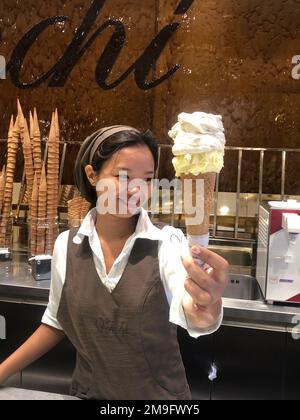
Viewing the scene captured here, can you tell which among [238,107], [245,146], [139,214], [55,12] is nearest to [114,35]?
[55,12]

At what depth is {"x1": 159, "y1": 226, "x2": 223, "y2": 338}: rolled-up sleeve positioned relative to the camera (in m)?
0.93

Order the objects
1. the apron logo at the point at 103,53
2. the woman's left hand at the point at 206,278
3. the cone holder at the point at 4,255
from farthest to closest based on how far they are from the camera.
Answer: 1. the apron logo at the point at 103,53
2. the cone holder at the point at 4,255
3. the woman's left hand at the point at 206,278

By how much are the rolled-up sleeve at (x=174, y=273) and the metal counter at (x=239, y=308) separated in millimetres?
771

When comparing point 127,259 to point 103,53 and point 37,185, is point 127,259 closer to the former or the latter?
point 37,185

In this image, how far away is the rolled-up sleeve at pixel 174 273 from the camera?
0.93 meters

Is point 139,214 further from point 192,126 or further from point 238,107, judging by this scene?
point 238,107

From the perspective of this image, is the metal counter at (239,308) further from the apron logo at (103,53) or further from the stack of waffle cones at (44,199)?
→ the apron logo at (103,53)

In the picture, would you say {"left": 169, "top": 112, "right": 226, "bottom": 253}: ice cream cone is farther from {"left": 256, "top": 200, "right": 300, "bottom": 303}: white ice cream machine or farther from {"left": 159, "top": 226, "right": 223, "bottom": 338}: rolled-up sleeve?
{"left": 256, "top": 200, "right": 300, "bottom": 303}: white ice cream machine

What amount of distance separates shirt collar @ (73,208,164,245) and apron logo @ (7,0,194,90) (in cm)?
168

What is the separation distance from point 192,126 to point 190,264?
286 mm

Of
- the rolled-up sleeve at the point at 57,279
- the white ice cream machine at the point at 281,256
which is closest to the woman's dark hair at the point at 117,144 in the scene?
the rolled-up sleeve at the point at 57,279

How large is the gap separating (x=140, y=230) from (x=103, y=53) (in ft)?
6.08
